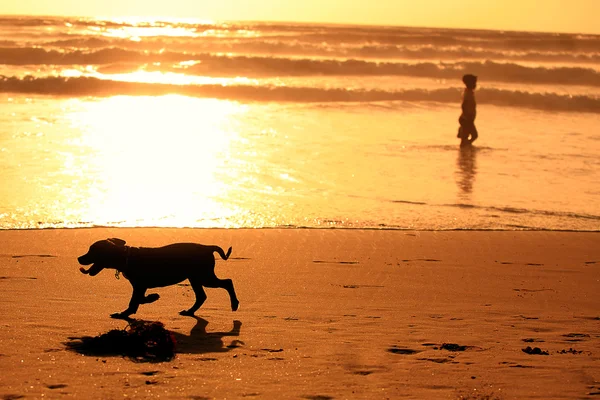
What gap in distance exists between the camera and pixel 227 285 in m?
6.40

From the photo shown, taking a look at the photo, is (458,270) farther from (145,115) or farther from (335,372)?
(145,115)

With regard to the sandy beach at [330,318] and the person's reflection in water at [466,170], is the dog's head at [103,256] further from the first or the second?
the person's reflection in water at [466,170]

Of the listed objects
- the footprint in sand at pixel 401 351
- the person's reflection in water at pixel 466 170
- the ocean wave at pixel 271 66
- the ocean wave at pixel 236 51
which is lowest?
the footprint in sand at pixel 401 351

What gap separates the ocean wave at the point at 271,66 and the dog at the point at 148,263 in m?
24.3

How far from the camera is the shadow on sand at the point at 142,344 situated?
5492 millimetres

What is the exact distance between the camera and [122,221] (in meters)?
9.47

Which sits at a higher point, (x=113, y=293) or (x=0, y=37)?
(x=0, y=37)

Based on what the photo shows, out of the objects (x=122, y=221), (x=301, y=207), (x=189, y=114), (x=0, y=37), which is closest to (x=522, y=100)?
(x=189, y=114)

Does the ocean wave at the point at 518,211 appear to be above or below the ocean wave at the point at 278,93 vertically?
below

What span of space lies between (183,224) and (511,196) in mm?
4458

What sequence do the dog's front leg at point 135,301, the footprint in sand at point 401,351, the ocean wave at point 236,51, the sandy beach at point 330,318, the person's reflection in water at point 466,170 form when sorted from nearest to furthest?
the sandy beach at point 330,318 < the footprint in sand at point 401,351 < the dog's front leg at point 135,301 < the person's reflection in water at point 466,170 < the ocean wave at point 236,51

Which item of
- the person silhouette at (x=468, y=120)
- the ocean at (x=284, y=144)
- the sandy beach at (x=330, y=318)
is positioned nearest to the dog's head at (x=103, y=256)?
the sandy beach at (x=330, y=318)

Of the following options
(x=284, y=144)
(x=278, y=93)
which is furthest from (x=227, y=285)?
(x=278, y=93)

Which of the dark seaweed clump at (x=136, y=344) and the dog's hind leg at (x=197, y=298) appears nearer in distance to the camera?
the dark seaweed clump at (x=136, y=344)
